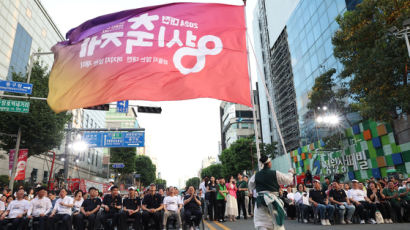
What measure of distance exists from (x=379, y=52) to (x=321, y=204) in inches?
291

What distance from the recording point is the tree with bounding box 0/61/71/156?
60.2 ft

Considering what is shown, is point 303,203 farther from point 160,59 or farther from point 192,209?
point 160,59

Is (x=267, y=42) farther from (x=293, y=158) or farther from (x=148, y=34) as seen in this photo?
(x=148, y=34)

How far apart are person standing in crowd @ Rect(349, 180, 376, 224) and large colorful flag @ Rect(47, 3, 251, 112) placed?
789 centimetres

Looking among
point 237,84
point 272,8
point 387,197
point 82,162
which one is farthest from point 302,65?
point 82,162

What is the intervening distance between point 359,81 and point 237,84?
12.0m

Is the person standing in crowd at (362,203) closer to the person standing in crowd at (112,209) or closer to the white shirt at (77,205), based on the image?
the person standing in crowd at (112,209)

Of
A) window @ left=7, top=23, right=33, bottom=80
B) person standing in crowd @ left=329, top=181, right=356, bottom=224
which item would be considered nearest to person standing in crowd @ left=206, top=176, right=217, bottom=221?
person standing in crowd @ left=329, top=181, right=356, bottom=224

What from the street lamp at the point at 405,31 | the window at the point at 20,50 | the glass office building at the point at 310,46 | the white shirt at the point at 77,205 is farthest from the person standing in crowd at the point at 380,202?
the window at the point at 20,50

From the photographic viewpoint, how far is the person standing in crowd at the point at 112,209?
8.92 metres

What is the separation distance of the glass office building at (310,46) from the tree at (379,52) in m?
11.7

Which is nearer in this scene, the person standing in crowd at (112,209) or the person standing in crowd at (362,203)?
the person standing in crowd at (112,209)

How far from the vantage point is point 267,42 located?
181ft

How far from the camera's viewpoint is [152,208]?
913 cm
